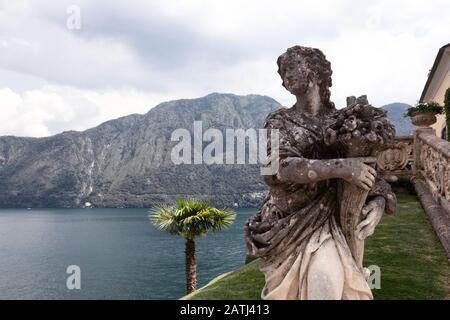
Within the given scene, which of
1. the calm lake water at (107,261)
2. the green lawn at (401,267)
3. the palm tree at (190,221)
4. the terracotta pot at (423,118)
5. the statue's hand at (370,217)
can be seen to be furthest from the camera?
the calm lake water at (107,261)

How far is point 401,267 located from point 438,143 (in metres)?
4.30

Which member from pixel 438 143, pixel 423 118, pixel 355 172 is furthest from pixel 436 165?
pixel 355 172

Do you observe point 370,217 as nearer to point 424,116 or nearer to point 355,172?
point 355,172

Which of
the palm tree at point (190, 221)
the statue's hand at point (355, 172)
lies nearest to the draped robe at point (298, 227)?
the statue's hand at point (355, 172)

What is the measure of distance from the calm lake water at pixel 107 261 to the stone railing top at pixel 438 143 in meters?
43.5

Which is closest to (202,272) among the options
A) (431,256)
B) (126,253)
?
(126,253)

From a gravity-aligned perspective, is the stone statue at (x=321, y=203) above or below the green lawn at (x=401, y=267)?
above

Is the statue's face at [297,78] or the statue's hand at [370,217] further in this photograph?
the statue's face at [297,78]

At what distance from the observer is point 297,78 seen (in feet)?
11.3

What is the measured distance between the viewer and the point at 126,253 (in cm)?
9406

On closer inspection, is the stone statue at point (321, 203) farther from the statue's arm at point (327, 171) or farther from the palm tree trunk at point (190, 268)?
the palm tree trunk at point (190, 268)

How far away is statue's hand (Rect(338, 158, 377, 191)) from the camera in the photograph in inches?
114

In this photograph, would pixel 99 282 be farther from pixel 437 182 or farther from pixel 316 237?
pixel 316 237

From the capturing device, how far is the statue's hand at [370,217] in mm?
3126
